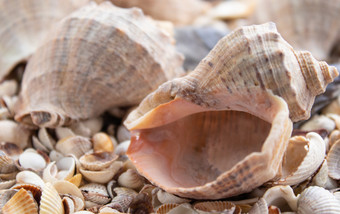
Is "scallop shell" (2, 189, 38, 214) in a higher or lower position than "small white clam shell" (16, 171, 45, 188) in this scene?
higher

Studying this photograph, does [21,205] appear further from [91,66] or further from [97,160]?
[91,66]

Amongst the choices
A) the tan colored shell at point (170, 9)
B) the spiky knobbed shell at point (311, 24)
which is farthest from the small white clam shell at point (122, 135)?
the spiky knobbed shell at point (311, 24)

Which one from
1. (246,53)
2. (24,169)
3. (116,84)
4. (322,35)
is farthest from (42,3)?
(322,35)

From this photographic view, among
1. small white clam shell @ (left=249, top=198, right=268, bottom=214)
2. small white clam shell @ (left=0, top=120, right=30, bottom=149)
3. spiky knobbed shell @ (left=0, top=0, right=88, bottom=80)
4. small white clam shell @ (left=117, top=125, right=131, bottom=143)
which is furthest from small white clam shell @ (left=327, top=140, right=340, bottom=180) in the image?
spiky knobbed shell @ (left=0, top=0, right=88, bottom=80)

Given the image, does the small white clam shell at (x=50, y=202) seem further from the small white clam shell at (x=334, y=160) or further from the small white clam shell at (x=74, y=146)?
the small white clam shell at (x=334, y=160)

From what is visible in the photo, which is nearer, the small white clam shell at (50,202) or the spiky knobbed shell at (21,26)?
the small white clam shell at (50,202)

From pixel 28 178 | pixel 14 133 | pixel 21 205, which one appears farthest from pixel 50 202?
pixel 14 133

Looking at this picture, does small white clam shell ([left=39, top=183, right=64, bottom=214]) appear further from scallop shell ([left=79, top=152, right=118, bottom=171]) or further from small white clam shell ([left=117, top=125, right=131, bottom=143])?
small white clam shell ([left=117, top=125, right=131, bottom=143])
